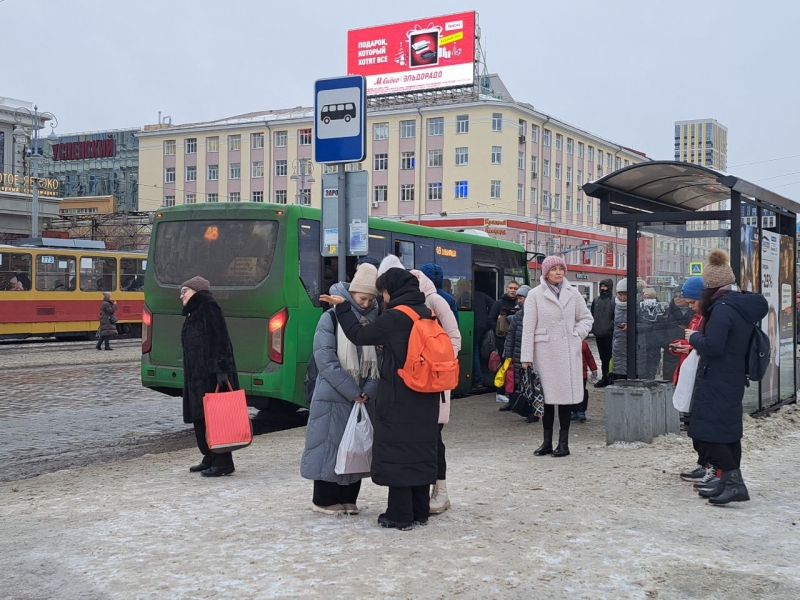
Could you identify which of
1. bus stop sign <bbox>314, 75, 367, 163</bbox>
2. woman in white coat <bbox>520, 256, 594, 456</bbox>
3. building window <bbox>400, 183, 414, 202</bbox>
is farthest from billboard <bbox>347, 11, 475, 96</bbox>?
bus stop sign <bbox>314, 75, 367, 163</bbox>

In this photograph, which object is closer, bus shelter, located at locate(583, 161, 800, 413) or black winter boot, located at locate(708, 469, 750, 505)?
black winter boot, located at locate(708, 469, 750, 505)

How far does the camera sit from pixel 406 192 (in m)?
73.7

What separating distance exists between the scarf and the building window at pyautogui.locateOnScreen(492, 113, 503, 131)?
6616 centimetres

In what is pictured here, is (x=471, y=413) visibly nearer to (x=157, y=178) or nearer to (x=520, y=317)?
(x=520, y=317)

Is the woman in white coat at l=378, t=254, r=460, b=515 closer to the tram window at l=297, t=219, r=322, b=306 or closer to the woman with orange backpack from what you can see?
the woman with orange backpack

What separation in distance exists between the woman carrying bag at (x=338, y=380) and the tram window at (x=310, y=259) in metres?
5.32

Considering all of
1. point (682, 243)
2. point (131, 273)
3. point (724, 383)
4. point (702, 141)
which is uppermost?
point (702, 141)

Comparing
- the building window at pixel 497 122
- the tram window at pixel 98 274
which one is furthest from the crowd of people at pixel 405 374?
the building window at pixel 497 122

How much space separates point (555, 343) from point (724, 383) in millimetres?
2207

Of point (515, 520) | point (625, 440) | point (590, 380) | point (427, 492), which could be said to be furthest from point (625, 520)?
point (590, 380)

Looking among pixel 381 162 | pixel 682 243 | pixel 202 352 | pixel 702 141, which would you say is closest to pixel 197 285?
pixel 202 352

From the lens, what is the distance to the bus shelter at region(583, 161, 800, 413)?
9688 mm

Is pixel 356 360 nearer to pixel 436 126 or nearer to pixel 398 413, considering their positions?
pixel 398 413

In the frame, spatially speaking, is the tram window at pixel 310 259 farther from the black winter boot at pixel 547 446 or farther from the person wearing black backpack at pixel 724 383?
the person wearing black backpack at pixel 724 383
